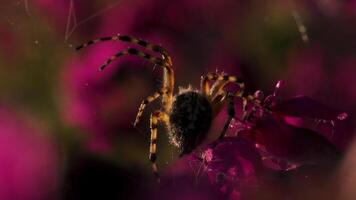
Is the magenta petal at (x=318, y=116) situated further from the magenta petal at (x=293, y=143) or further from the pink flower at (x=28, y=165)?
the pink flower at (x=28, y=165)

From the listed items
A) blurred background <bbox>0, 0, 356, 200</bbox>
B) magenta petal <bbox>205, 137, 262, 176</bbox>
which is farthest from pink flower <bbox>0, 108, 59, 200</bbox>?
magenta petal <bbox>205, 137, 262, 176</bbox>

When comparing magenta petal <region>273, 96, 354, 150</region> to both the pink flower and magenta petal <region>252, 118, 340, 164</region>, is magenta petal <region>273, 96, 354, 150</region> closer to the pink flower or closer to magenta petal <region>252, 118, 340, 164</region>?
magenta petal <region>252, 118, 340, 164</region>

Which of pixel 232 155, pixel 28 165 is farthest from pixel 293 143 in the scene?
pixel 28 165

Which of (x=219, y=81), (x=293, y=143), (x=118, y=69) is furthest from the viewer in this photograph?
(x=118, y=69)

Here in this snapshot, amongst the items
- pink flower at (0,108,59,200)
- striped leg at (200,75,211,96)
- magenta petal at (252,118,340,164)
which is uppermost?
striped leg at (200,75,211,96)

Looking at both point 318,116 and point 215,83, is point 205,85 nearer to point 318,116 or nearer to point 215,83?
point 215,83

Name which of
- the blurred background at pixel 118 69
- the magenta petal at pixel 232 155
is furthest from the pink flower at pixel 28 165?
the magenta petal at pixel 232 155
